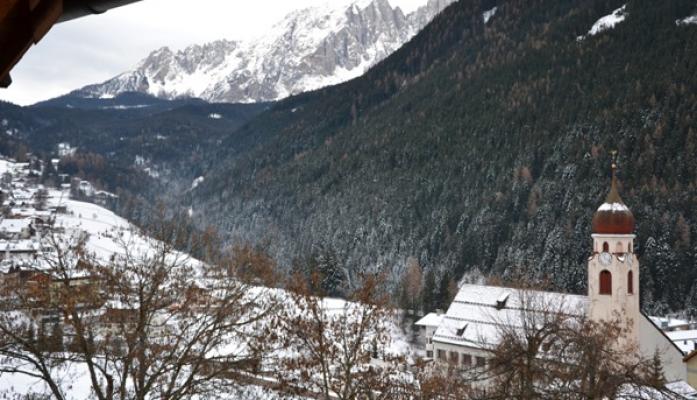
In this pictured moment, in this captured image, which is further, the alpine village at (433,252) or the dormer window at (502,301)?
the dormer window at (502,301)

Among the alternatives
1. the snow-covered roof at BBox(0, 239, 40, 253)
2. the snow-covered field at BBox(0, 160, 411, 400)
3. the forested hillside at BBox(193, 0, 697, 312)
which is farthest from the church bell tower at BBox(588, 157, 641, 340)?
the snow-covered roof at BBox(0, 239, 40, 253)

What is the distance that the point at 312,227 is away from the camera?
5453 inches

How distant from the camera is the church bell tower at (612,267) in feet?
155

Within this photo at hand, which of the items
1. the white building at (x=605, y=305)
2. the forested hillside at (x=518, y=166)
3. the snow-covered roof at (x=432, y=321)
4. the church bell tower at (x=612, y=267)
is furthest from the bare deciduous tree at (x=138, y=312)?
the forested hillside at (x=518, y=166)

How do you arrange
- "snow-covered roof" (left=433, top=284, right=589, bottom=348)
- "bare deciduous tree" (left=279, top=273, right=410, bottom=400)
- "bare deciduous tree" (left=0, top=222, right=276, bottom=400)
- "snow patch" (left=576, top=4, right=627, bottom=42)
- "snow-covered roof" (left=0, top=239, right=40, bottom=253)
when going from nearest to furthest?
"bare deciduous tree" (left=0, top=222, right=276, bottom=400)
"bare deciduous tree" (left=279, top=273, right=410, bottom=400)
"snow-covered roof" (left=0, top=239, right=40, bottom=253)
"snow-covered roof" (left=433, top=284, right=589, bottom=348)
"snow patch" (left=576, top=4, right=627, bottom=42)

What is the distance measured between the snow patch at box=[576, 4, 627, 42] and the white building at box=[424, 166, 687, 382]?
116 metres

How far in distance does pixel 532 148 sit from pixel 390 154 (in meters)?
42.0

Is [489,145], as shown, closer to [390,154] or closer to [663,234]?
[390,154]

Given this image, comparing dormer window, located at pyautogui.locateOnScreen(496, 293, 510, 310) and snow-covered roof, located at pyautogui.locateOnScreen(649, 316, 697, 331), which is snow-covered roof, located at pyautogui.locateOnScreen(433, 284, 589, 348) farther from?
snow-covered roof, located at pyautogui.locateOnScreen(649, 316, 697, 331)

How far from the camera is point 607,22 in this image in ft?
510

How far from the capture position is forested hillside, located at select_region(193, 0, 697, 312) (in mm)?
90875

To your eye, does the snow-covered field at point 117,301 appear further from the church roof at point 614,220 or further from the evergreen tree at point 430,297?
the church roof at point 614,220

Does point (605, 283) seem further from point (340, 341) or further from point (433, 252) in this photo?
point (433, 252)

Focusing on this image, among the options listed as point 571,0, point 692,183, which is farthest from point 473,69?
point 692,183
